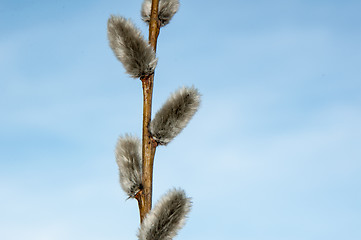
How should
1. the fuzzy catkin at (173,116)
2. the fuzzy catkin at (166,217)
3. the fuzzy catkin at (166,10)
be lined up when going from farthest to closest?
the fuzzy catkin at (166,10) → the fuzzy catkin at (173,116) → the fuzzy catkin at (166,217)

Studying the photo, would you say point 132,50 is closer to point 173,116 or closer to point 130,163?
point 173,116

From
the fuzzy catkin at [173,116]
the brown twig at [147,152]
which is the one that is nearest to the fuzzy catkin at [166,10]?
the brown twig at [147,152]

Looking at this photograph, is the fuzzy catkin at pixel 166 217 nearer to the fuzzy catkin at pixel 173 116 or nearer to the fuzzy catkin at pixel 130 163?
the fuzzy catkin at pixel 130 163

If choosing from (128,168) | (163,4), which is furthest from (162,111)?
(163,4)

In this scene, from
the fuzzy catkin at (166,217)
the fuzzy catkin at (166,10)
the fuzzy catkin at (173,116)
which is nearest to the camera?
the fuzzy catkin at (166,217)

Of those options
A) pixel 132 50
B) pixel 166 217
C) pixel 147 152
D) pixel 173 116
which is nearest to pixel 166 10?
pixel 132 50

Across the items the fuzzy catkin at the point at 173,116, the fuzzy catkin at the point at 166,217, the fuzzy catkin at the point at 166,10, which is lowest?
the fuzzy catkin at the point at 166,217

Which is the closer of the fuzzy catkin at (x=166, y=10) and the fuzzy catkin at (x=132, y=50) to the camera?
the fuzzy catkin at (x=132, y=50)
